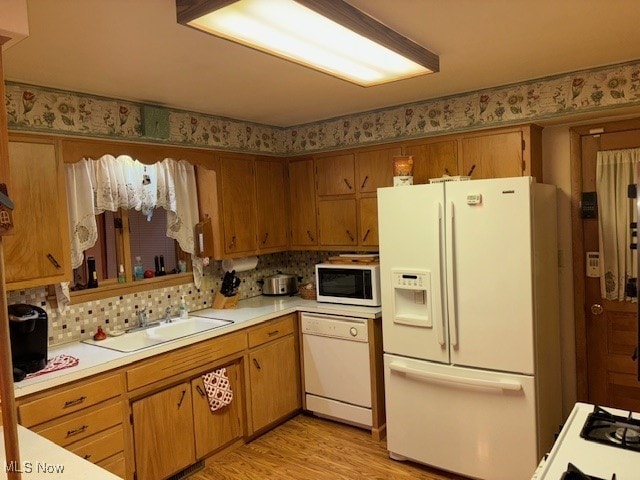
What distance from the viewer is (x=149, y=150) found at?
10.4ft

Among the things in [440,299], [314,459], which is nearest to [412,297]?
[440,299]

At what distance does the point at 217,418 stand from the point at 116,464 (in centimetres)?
73

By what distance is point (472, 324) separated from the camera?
8.94ft

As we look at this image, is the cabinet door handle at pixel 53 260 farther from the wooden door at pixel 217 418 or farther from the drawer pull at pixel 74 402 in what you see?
the wooden door at pixel 217 418

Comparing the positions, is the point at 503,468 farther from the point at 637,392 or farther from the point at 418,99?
the point at 418,99

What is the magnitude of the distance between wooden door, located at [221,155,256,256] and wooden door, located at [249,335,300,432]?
2.66 ft

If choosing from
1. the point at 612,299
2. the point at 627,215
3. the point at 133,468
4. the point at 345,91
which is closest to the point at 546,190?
the point at 627,215

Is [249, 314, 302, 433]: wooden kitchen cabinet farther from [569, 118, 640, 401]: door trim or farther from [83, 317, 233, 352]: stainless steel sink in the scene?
[569, 118, 640, 401]: door trim

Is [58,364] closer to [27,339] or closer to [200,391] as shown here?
[27,339]

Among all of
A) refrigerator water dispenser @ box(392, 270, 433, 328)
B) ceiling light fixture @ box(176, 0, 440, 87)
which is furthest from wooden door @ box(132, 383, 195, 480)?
ceiling light fixture @ box(176, 0, 440, 87)

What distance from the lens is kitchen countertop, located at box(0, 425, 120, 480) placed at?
1.36 metres

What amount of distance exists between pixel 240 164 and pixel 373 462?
2.37 m

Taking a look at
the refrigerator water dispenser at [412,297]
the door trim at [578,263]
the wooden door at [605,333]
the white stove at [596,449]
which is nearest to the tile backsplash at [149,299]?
the refrigerator water dispenser at [412,297]

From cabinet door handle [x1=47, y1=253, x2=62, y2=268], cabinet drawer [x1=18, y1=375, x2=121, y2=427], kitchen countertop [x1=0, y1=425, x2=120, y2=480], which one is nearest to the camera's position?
kitchen countertop [x1=0, y1=425, x2=120, y2=480]
